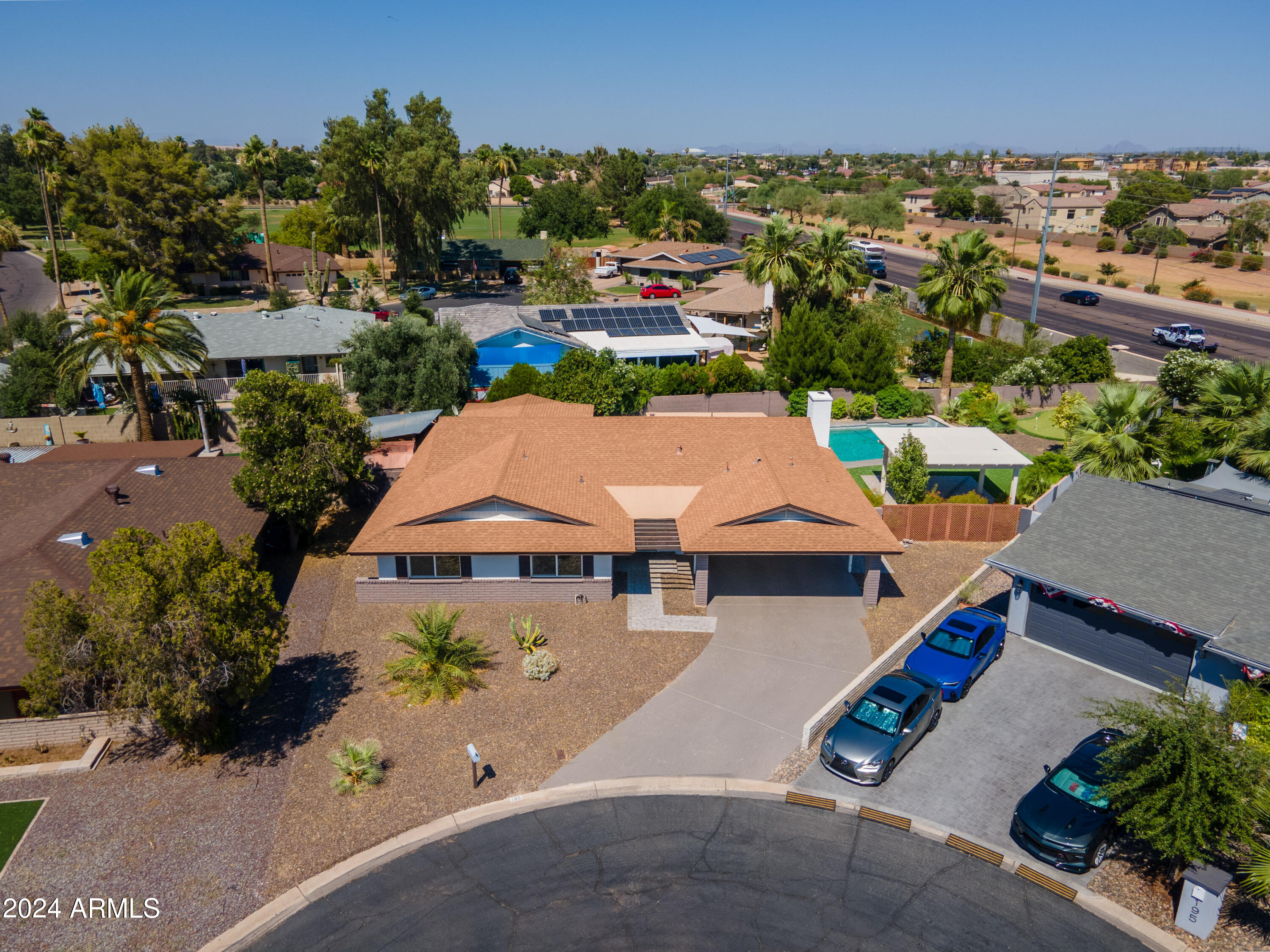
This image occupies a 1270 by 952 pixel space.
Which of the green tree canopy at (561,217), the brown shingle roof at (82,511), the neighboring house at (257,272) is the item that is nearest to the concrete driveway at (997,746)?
the brown shingle roof at (82,511)

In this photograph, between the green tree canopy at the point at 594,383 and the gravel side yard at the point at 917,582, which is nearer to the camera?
the gravel side yard at the point at 917,582

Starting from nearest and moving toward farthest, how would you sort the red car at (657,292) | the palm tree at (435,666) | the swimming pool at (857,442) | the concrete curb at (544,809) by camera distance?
the concrete curb at (544,809) → the palm tree at (435,666) → the swimming pool at (857,442) → the red car at (657,292)

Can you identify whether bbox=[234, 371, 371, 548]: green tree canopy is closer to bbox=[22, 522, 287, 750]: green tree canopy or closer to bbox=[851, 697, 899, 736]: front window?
bbox=[22, 522, 287, 750]: green tree canopy

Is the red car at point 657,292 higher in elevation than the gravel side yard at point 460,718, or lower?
higher

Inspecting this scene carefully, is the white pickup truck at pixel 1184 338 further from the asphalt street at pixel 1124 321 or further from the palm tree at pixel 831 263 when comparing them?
the palm tree at pixel 831 263

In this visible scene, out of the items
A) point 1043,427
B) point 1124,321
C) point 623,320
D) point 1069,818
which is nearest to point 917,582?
point 1069,818

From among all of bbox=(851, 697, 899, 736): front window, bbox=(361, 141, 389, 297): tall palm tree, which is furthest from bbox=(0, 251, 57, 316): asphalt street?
bbox=(851, 697, 899, 736): front window

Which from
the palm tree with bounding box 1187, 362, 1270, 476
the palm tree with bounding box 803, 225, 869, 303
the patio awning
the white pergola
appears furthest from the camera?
the patio awning
